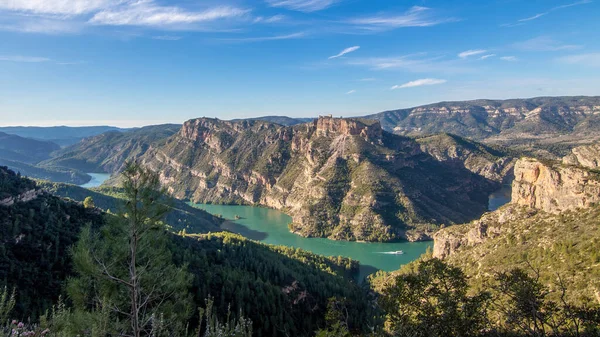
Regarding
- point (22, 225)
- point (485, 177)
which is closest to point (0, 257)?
point (22, 225)

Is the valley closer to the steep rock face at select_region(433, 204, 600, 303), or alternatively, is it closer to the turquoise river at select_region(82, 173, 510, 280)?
the steep rock face at select_region(433, 204, 600, 303)

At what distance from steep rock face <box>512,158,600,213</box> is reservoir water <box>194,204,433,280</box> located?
3898 centimetres

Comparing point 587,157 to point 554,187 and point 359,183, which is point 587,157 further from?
point 554,187

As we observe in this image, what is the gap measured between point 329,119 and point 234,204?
68015mm

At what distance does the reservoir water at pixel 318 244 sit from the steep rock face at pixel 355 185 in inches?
174

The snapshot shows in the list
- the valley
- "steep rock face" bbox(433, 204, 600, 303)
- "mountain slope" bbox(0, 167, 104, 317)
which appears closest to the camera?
"mountain slope" bbox(0, 167, 104, 317)

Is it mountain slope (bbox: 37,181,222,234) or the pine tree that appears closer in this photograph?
the pine tree

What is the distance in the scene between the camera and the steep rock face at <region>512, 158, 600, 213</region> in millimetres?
45750

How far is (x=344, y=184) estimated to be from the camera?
14162 centimetres

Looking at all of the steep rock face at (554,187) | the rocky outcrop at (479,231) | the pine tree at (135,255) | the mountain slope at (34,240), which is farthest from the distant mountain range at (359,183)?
the pine tree at (135,255)

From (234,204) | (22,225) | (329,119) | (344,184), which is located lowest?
(234,204)

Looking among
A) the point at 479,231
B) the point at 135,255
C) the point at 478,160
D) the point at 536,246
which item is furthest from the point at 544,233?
the point at 478,160

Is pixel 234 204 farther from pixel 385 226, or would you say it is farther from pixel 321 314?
pixel 321 314

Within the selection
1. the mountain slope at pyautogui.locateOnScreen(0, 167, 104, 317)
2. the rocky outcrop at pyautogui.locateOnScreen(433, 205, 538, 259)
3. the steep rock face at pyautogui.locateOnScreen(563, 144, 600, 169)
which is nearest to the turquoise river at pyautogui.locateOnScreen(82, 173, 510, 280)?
the rocky outcrop at pyautogui.locateOnScreen(433, 205, 538, 259)
